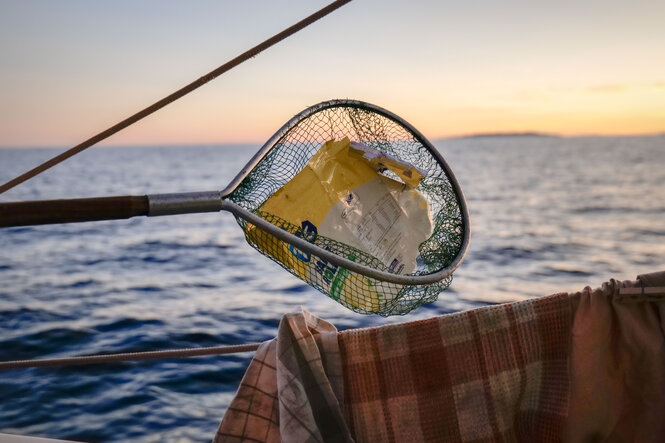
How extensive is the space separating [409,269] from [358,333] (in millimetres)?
380

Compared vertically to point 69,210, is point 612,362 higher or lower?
lower

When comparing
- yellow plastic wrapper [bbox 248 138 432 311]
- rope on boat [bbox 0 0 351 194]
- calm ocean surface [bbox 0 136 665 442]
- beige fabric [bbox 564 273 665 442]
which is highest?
rope on boat [bbox 0 0 351 194]

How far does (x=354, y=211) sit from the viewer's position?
6.34ft

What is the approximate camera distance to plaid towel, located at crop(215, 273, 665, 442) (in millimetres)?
1625

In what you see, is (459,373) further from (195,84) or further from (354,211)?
(195,84)

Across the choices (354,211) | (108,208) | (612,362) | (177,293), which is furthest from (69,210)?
(177,293)

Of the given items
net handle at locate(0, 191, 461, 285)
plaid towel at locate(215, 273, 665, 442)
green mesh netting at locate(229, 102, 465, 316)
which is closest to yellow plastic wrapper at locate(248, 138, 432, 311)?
green mesh netting at locate(229, 102, 465, 316)

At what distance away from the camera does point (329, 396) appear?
1.59m

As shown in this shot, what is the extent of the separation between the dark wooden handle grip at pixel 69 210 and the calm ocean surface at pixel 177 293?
151 inches

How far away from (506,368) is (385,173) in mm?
656

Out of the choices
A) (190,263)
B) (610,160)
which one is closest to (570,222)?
(190,263)

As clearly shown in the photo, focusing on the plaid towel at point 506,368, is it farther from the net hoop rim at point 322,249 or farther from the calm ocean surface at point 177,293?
the calm ocean surface at point 177,293

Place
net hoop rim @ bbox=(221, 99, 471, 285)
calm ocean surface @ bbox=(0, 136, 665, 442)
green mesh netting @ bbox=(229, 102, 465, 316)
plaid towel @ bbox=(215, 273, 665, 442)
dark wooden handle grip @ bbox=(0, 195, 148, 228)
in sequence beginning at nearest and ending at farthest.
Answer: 1. dark wooden handle grip @ bbox=(0, 195, 148, 228)
2. net hoop rim @ bbox=(221, 99, 471, 285)
3. plaid towel @ bbox=(215, 273, 665, 442)
4. green mesh netting @ bbox=(229, 102, 465, 316)
5. calm ocean surface @ bbox=(0, 136, 665, 442)

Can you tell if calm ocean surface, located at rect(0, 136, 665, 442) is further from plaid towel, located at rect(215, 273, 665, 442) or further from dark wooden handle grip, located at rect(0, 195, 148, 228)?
dark wooden handle grip, located at rect(0, 195, 148, 228)
